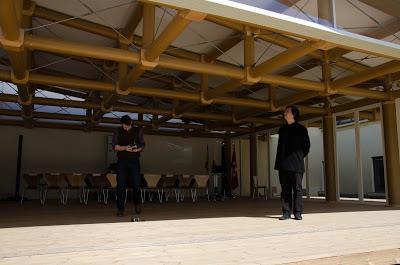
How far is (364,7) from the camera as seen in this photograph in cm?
577

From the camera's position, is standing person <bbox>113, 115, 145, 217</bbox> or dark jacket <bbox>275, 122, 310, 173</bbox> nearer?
dark jacket <bbox>275, 122, 310, 173</bbox>

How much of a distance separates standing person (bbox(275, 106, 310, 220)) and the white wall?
9.11 m

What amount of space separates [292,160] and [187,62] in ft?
8.40

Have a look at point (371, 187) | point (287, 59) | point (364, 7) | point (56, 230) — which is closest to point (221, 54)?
point (287, 59)

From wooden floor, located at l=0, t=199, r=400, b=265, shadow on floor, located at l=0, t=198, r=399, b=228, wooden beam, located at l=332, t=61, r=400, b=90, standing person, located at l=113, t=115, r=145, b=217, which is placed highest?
wooden beam, located at l=332, t=61, r=400, b=90

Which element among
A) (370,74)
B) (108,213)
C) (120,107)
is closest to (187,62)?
(108,213)

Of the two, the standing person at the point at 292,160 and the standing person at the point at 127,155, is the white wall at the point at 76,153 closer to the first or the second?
the standing person at the point at 127,155

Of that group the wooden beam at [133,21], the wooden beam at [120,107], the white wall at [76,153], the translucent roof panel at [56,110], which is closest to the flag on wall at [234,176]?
the white wall at [76,153]

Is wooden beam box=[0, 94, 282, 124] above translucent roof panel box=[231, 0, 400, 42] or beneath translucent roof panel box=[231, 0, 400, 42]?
beneath

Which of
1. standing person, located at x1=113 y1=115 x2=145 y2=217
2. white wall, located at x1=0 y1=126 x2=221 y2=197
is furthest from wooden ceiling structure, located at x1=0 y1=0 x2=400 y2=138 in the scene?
standing person, located at x1=113 y1=115 x2=145 y2=217

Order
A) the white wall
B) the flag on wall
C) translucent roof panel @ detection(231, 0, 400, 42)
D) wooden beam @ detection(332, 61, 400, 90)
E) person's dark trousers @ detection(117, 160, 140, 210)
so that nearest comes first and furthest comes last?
translucent roof panel @ detection(231, 0, 400, 42) < person's dark trousers @ detection(117, 160, 140, 210) < wooden beam @ detection(332, 61, 400, 90) < the white wall < the flag on wall

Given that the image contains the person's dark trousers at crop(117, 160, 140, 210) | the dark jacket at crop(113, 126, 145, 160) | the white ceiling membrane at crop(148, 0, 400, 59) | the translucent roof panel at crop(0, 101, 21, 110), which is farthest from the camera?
the translucent roof panel at crop(0, 101, 21, 110)

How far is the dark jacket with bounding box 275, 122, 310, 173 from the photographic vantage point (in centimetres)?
462

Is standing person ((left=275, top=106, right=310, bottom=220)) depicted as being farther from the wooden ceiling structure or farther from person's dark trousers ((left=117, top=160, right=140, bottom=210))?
person's dark trousers ((left=117, top=160, right=140, bottom=210))
